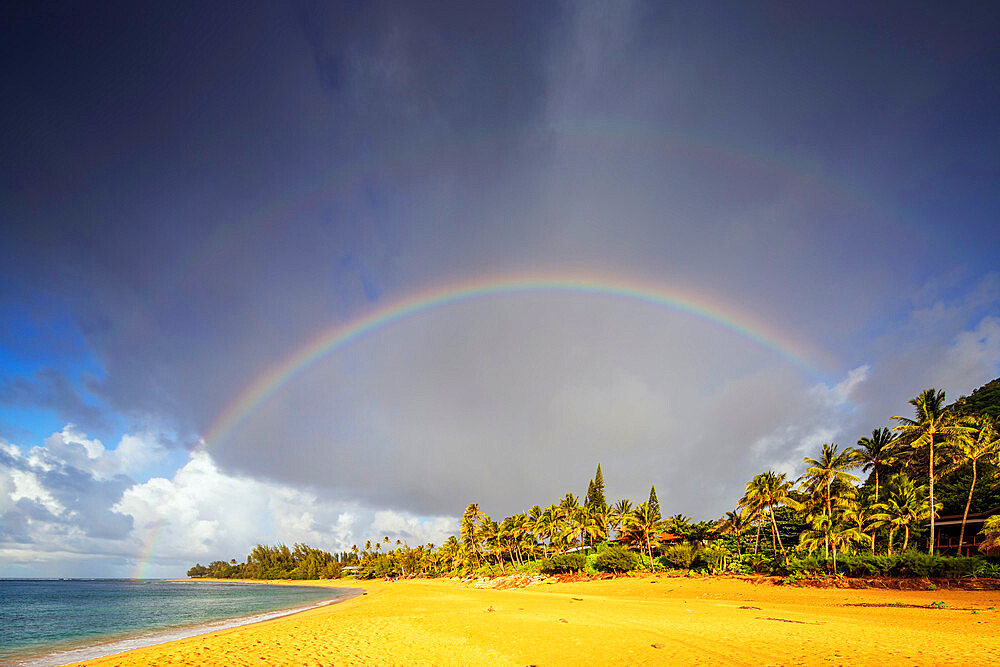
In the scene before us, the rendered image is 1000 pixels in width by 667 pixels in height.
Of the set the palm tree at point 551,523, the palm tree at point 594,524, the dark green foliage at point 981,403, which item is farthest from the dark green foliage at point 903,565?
the palm tree at point 551,523

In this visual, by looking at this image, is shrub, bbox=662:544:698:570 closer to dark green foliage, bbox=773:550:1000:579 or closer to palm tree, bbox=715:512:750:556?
palm tree, bbox=715:512:750:556

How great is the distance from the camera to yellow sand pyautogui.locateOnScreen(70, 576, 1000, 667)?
14.5 m

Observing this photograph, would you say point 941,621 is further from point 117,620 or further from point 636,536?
point 117,620

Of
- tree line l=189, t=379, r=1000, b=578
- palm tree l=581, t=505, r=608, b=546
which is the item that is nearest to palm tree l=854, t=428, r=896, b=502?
tree line l=189, t=379, r=1000, b=578

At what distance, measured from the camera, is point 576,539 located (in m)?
87.4

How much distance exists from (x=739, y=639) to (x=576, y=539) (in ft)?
249

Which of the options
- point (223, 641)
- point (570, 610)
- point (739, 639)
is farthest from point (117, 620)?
point (739, 639)

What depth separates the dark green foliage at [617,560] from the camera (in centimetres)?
6028

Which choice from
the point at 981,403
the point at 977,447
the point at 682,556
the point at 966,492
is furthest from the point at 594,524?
the point at 981,403

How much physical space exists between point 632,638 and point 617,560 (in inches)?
1877

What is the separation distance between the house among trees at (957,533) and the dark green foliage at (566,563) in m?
38.7

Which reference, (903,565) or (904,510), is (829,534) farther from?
(903,565)

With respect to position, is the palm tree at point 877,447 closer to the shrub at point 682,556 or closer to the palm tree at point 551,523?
the shrub at point 682,556

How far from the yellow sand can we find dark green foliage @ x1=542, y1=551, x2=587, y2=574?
129 ft
